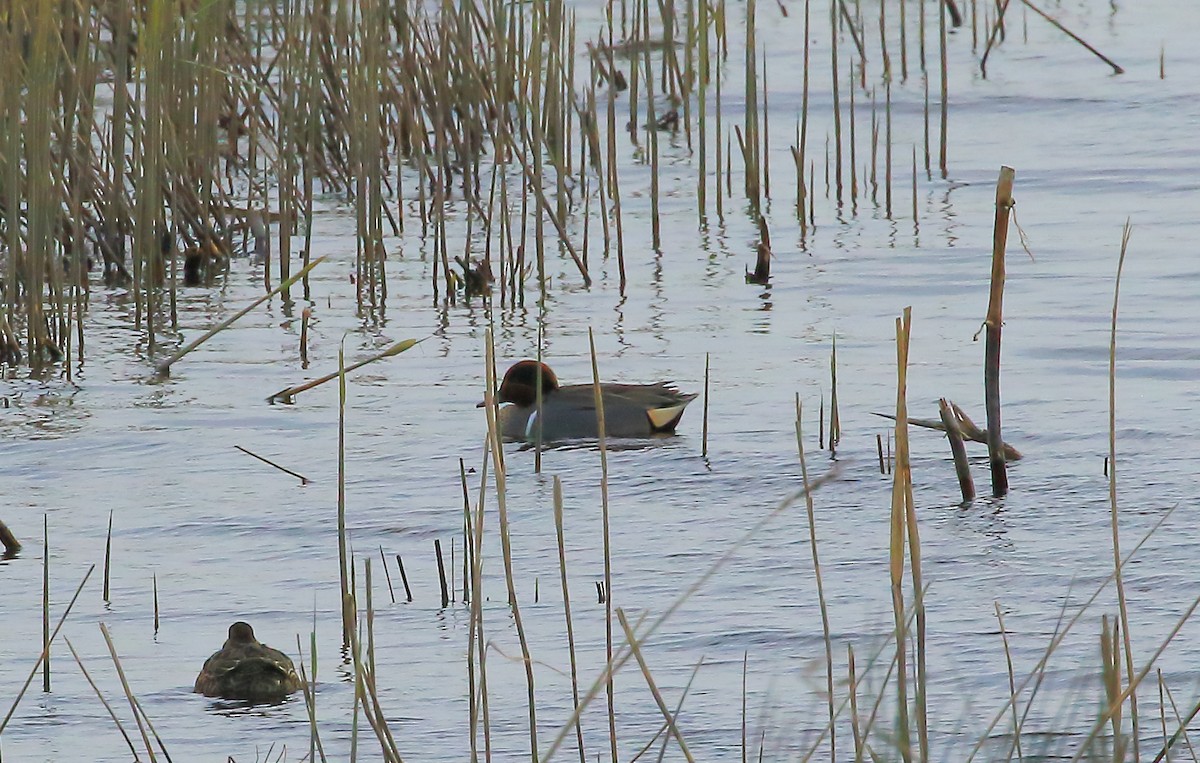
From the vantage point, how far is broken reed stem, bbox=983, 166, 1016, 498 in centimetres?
407

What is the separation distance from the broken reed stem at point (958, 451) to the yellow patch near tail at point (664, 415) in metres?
1.18

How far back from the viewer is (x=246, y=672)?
388cm

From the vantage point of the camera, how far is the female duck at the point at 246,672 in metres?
3.88

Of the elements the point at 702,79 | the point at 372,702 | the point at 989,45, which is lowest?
the point at 372,702

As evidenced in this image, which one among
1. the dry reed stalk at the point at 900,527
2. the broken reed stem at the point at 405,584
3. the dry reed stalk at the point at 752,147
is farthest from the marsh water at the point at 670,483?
the dry reed stalk at the point at 752,147

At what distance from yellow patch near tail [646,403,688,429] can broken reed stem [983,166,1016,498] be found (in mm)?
1114

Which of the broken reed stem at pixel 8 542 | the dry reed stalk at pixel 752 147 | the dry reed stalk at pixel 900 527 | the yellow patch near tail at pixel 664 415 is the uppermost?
the dry reed stalk at pixel 752 147

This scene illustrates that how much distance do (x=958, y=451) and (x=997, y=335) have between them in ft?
1.56

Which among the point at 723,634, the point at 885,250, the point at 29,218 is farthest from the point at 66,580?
the point at 885,250

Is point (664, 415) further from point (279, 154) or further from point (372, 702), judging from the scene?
point (372, 702)

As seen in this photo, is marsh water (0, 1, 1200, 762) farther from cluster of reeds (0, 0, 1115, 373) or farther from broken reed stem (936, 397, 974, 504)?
cluster of reeds (0, 0, 1115, 373)

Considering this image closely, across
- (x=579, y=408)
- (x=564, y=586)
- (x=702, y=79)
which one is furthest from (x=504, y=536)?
(x=702, y=79)

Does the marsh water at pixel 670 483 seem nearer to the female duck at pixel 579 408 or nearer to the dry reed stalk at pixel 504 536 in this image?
the female duck at pixel 579 408

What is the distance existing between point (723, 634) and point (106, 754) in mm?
1267
